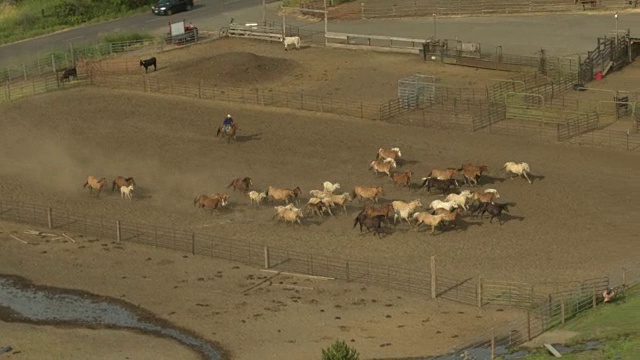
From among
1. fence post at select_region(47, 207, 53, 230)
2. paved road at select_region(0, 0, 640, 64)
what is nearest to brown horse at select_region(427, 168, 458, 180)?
fence post at select_region(47, 207, 53, 230)

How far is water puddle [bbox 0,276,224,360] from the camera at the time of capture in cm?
4450

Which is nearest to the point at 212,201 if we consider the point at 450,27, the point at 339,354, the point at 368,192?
the point at 368,192

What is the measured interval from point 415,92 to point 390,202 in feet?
43.0

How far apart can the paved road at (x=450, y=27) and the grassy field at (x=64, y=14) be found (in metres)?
2.08

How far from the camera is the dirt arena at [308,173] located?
48.7 m

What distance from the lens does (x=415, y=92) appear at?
67.5 m

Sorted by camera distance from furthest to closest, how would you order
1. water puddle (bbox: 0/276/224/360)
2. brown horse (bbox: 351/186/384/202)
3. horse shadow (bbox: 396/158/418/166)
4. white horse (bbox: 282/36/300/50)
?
white horse (bbox: 282/36/300/50) < horse shadow (bbox: 396/158/418/166) < brown horse (bbox: 351/186/384/202) < water puddle (bbox: 0/276/224/360)

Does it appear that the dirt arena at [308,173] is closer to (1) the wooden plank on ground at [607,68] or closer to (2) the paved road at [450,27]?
(1) the wooden plank on ground at [607,68]

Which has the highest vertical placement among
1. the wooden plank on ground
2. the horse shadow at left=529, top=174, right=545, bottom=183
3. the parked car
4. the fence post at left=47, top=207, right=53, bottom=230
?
the parked car

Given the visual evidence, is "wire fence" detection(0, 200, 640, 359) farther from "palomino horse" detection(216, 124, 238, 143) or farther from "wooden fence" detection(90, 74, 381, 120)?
"wooden fence" detection(90, 74, 381, 120)

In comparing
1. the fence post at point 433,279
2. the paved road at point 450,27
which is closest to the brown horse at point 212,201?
the fence post at point 433,279

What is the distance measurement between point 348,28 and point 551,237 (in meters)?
36.8

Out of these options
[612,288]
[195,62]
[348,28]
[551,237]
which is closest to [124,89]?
[195,62]

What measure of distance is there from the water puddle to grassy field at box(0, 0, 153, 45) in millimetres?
45525
